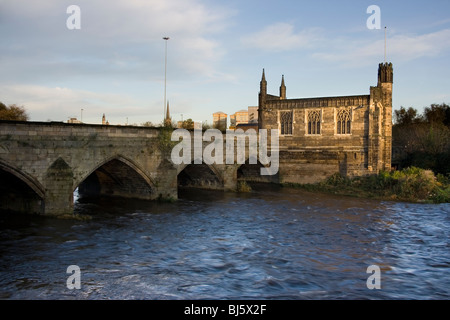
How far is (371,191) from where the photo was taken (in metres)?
34.7

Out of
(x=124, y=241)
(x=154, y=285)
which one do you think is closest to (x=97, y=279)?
(x=154, y=285)

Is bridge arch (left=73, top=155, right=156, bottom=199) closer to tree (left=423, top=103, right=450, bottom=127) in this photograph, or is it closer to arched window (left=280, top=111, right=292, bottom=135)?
arched window (left=280, top=111, right=292, bottom=135)

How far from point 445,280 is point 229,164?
22.5 meters

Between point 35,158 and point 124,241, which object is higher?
point 35,158

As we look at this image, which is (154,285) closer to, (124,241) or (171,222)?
(124,241)

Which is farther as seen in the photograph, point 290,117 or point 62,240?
point 290,117

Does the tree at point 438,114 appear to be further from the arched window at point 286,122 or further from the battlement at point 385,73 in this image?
the arched window at point 286,122

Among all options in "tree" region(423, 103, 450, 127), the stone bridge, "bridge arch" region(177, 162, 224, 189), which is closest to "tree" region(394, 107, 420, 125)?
"tree" region(423, 103, 450, 127)

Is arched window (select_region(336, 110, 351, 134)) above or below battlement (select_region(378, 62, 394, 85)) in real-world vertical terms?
below

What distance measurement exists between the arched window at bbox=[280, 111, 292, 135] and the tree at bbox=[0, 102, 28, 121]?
24.2 meters

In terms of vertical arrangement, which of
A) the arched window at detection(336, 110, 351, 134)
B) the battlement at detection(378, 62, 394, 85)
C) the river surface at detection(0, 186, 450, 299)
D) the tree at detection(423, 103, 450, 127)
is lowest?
the river surface at detection(0, 186, 450, 299)

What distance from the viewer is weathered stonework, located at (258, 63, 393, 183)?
121 ft

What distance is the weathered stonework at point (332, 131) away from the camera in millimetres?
36781

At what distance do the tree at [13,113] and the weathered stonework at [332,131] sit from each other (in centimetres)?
2263
